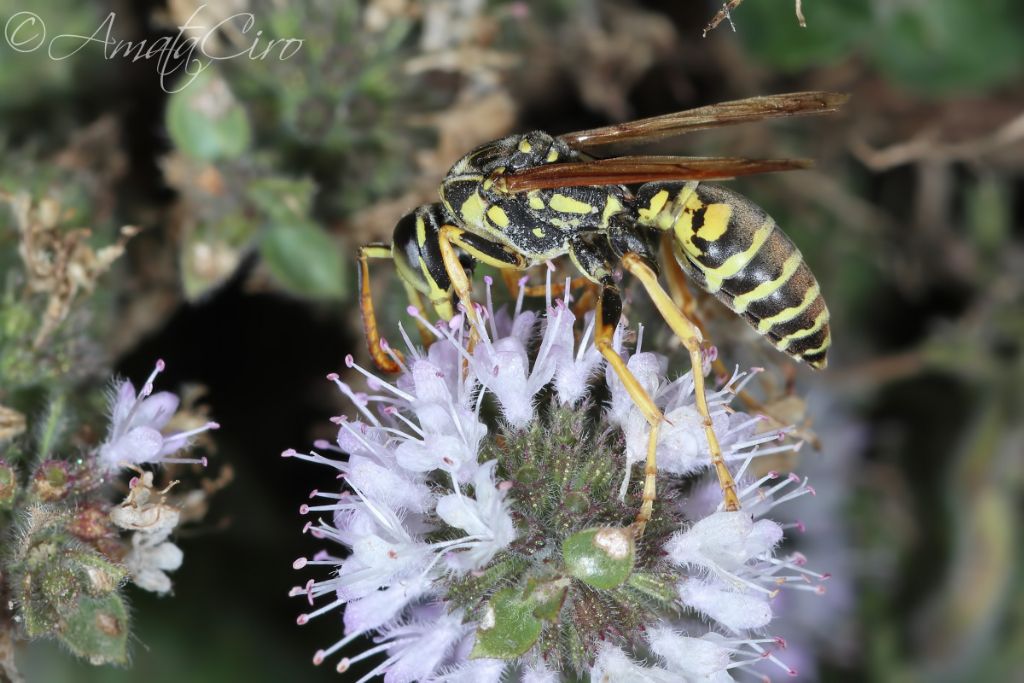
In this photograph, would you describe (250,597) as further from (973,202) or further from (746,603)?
(973,202)

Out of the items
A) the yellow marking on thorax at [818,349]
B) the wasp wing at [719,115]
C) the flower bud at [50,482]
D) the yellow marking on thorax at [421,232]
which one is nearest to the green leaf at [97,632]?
the flower bud at [50,482]

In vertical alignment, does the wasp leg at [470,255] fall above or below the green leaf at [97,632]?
above

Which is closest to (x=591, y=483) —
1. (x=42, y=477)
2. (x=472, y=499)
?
(x=472, y=499)

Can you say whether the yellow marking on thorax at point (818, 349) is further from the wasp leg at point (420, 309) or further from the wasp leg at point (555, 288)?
the wasp leg at point (420, 309)

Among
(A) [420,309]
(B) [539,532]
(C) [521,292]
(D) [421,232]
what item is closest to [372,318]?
(A) [420,309]

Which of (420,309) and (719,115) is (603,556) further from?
(719,115)

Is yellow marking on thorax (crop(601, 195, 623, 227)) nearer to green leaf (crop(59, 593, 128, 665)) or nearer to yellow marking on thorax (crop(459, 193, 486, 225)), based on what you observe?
yellow marking on thorax (crop(459, 193, 486, 225))
